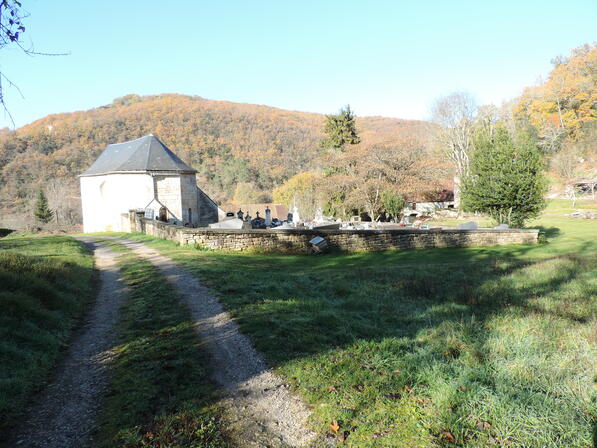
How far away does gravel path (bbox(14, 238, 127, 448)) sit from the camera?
3.19 meters

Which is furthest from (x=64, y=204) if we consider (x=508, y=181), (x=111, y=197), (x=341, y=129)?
(x=508, y=181)

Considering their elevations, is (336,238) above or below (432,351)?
above

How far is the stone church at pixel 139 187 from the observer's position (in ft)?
98.7

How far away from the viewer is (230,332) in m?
5.31

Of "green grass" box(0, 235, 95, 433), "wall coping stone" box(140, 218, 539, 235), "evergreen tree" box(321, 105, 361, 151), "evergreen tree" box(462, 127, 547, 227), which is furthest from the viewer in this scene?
"evergreen tree" box(321, 105, 361, 151)

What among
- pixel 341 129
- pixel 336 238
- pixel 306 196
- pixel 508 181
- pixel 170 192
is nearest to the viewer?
pixel 336 238

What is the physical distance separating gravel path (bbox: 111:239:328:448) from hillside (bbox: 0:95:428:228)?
59943 millimetres

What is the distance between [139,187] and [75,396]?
1127 inches

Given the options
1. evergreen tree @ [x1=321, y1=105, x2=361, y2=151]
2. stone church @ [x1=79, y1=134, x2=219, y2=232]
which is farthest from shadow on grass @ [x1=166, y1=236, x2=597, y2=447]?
evergreen tree @ [x1=321, y1=105, x2=361, y2=151]

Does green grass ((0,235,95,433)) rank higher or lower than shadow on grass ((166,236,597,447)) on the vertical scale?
higher

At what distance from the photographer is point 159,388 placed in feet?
12.7

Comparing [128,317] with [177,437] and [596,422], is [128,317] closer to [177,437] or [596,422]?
[177,437]

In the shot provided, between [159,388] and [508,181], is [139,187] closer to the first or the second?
[508,181]

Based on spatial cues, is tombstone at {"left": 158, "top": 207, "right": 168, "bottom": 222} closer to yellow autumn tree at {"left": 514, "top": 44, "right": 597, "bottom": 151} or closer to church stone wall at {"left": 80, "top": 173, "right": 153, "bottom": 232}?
church stone wall at {"left": 80, "top": 173, "right": 153, "bottom": 232}
